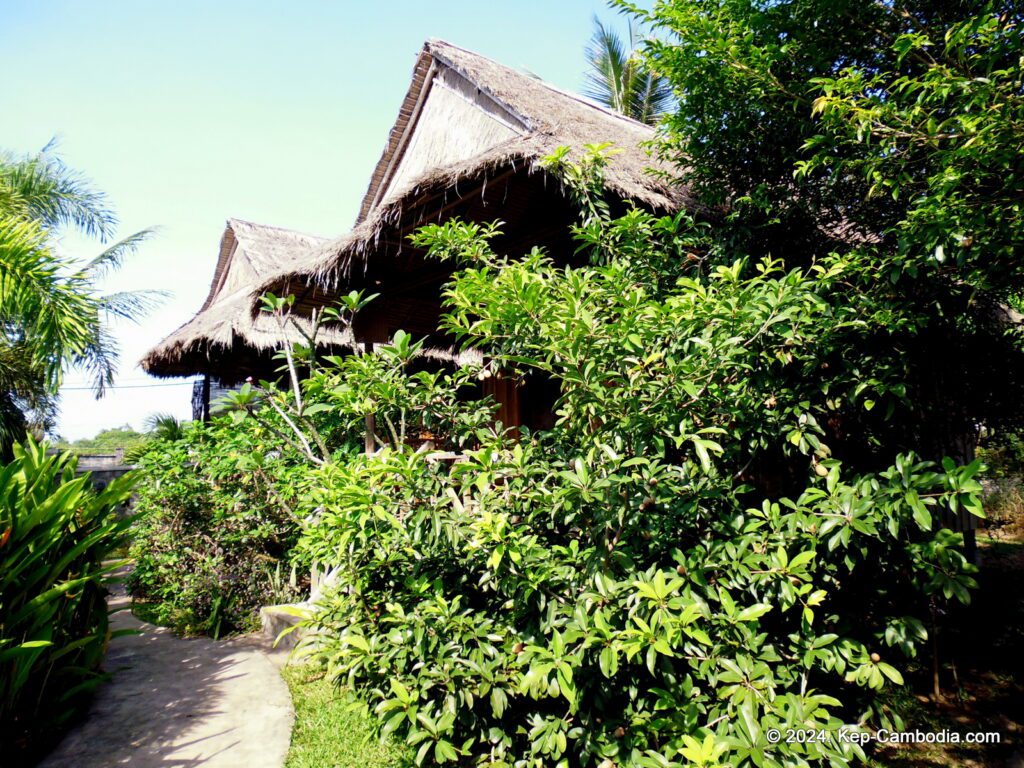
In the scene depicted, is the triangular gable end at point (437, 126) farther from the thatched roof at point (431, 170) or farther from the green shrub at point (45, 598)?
the green shrub at point (45, 598)

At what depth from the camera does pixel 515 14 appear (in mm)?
5152

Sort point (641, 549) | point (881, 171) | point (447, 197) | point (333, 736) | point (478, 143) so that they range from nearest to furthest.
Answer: point (641, 549)
point (881, 171)
point (333, 736)
point (447, 197)
point (478, 143)

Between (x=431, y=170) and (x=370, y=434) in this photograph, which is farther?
(x=431, y=170)

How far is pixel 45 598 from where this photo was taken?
268 cm

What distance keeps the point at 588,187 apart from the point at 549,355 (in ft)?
4.54

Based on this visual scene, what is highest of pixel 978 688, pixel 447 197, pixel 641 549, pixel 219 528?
pixel 447 197

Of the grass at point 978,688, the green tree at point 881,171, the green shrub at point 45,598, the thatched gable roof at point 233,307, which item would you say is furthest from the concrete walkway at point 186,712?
the thatched gable roof at point 233,307

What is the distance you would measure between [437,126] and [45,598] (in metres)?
6.46

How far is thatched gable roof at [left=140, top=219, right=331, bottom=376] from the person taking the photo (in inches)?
327

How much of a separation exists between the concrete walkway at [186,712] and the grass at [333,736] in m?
0.06

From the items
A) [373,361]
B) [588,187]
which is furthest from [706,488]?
[588,187]

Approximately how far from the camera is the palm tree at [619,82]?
1377cm

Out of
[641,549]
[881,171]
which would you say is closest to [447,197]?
[881,171]

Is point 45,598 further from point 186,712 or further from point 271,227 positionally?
point 271,227
